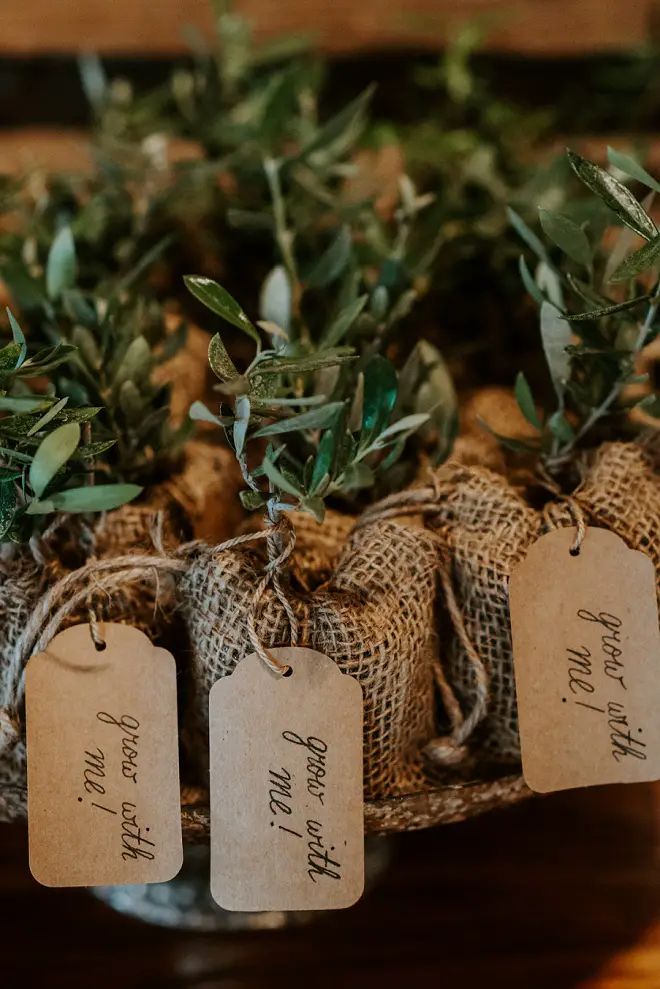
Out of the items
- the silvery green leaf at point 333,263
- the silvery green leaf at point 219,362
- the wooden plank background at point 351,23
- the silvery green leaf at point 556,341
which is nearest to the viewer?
the silvery green leaf at point 219,362

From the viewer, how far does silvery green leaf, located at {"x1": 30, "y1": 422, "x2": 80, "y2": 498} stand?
50 centimetres

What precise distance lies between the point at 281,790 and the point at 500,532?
0.67 feet

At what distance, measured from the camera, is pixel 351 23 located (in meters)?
1.16

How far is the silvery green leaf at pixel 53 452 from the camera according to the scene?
0.50 meters

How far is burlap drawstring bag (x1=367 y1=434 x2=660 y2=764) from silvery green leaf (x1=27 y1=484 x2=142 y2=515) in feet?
0.54

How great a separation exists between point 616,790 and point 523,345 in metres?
0.41

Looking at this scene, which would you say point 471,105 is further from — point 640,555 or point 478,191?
point 640,555

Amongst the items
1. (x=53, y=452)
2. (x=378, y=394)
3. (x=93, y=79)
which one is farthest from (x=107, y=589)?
(x=93, y=79)

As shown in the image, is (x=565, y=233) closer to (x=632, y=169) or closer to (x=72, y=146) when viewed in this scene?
(x=632, y=169)

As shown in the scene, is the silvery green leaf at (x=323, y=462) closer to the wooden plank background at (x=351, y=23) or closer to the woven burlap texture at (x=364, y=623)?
the woven burlap texture at (x=364, y=623)

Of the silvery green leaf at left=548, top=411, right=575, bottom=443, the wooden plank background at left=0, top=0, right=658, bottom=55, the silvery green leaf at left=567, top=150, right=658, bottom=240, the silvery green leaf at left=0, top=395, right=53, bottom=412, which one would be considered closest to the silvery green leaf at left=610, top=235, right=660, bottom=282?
the silvery green leaf at left=567, top=150, right=658, bottom=240

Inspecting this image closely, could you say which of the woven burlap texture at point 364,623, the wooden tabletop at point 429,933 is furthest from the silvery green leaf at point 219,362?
the wooden tabletop at point 429,933

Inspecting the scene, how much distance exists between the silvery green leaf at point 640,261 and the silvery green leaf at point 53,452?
0.31 meters

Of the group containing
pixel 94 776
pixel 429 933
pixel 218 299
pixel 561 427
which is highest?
pixel 218 299
